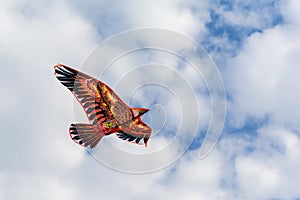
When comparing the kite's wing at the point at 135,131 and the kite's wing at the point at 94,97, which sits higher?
the kite's wing at the point at 135,131

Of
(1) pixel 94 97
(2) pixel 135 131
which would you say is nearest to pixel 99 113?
(1) pixel 94 97

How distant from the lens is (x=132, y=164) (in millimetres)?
31875

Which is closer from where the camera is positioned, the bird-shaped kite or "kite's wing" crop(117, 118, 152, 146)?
the bird-shaped kite

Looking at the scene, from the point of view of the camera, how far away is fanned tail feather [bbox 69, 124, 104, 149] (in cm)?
3447

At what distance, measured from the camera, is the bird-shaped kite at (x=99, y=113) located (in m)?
32.6

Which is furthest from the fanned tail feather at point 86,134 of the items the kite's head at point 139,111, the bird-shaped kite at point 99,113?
the kite's head at point 139,111

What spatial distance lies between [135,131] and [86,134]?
4.35 meters

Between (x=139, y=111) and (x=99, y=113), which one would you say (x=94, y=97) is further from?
(x=139, y=111)

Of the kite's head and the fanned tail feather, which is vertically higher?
the kite's head

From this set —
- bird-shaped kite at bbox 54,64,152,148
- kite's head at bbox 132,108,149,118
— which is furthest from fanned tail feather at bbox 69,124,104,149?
kite's head at bbox 132,108,149,118

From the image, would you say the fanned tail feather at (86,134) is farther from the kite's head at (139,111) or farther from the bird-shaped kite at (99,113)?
the kite's head at (139,111)

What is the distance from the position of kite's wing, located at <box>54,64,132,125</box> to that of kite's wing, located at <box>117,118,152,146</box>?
83 centimetres

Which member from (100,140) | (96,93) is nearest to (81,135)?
(100,140)

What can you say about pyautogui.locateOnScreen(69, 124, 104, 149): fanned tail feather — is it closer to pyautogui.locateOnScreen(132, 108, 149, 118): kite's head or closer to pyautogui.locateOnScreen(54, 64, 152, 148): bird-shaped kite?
pyautogui.locateOnScreen(54, 64, 152, 148): bird-shaped kite
